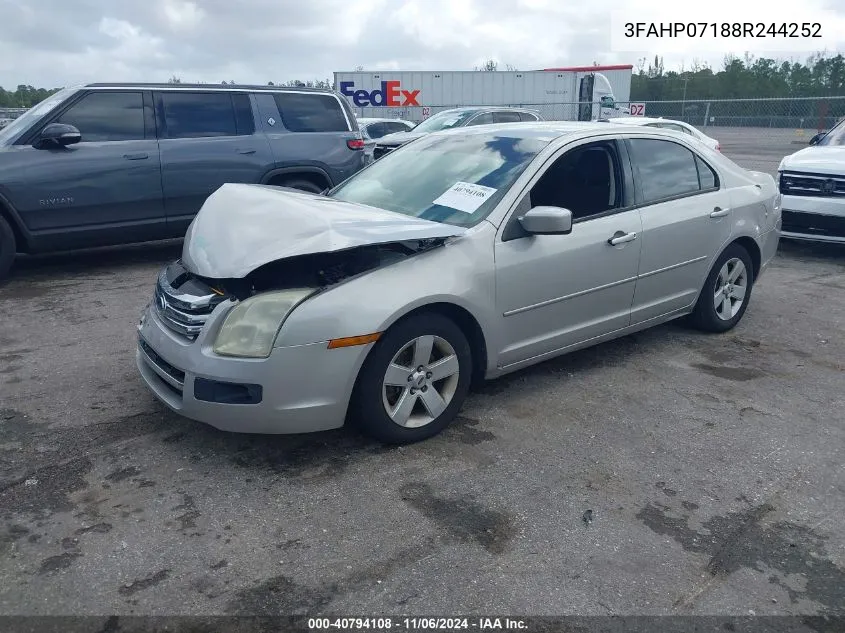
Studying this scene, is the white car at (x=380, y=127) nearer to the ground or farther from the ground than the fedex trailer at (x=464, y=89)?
nearer to the ground

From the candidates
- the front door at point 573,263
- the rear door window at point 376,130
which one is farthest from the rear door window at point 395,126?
the front door at point 573,263

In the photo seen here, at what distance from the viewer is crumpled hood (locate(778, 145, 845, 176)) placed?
8.59 meters

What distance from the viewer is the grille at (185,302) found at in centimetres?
357

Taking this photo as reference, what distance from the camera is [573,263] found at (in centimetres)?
437

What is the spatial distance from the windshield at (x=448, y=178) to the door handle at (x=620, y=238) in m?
0.71

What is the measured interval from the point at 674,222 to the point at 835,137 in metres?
6.38

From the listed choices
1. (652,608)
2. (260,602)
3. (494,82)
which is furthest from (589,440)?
(494,82)

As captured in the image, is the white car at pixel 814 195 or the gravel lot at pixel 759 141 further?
the gravel lot at pixel 759 141

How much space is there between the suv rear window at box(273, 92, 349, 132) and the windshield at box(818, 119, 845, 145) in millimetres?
6327

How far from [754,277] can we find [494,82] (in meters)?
25.3

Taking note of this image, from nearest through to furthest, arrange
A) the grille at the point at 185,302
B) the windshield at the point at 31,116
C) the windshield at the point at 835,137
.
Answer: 1. the grille at the point at 185,302
2. the windshield at the point at 31,116
3. the windshield at the point at 835,137

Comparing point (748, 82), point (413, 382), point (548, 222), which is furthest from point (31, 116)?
point (748, 82)

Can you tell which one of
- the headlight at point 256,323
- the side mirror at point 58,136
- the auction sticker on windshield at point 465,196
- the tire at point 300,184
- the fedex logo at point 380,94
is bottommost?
the headlight at point 256,323

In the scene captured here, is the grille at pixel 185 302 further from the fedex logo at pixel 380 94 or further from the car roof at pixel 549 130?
the fedex logo at pixel 380 94
